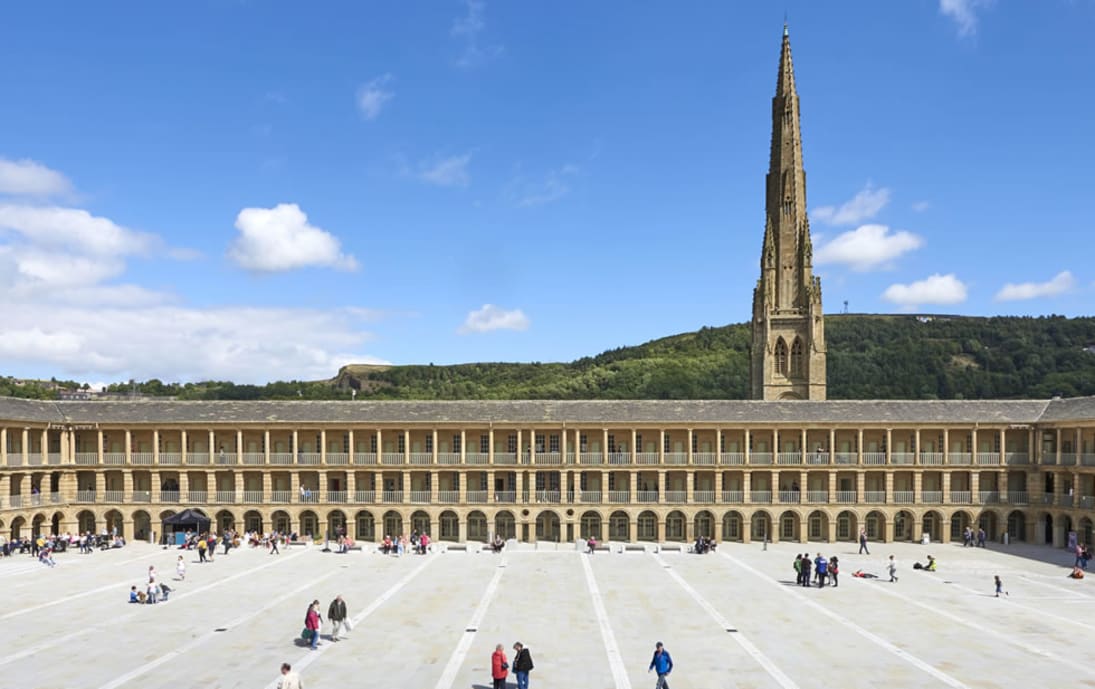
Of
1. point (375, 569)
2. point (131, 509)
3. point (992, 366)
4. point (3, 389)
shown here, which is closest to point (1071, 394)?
point (992, 366)

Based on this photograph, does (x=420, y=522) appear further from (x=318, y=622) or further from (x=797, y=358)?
(x=797, y=358)

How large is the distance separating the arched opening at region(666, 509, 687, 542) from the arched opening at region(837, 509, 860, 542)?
37.2 ft

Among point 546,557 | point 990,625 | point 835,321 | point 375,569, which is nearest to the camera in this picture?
point 990,625

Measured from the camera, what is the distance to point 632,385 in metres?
117

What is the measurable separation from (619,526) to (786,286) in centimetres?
3315

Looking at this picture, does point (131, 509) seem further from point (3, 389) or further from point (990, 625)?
point (3, 389)

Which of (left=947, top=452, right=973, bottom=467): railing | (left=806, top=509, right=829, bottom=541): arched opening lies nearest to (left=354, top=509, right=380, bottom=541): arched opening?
(left=806, top=509, right=829, bottom=541): arched opening

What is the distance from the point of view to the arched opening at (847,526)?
6360 centimetres

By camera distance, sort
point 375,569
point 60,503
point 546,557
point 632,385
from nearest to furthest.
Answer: point 375,569 < point 546,557 < point 60,503 < point 632,385

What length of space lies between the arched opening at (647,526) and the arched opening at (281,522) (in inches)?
996

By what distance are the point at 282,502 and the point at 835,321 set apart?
139m

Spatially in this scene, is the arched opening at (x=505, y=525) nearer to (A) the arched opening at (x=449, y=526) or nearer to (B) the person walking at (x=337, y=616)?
(A) the arched opening at (x=449, y=526)

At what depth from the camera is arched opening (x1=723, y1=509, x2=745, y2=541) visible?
63781mm

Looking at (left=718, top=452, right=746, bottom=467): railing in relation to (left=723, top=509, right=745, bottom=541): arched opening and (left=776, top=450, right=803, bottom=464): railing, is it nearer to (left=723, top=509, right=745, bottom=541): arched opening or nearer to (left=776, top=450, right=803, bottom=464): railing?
(left=776, top=450, right=803, bottom=464): railing
